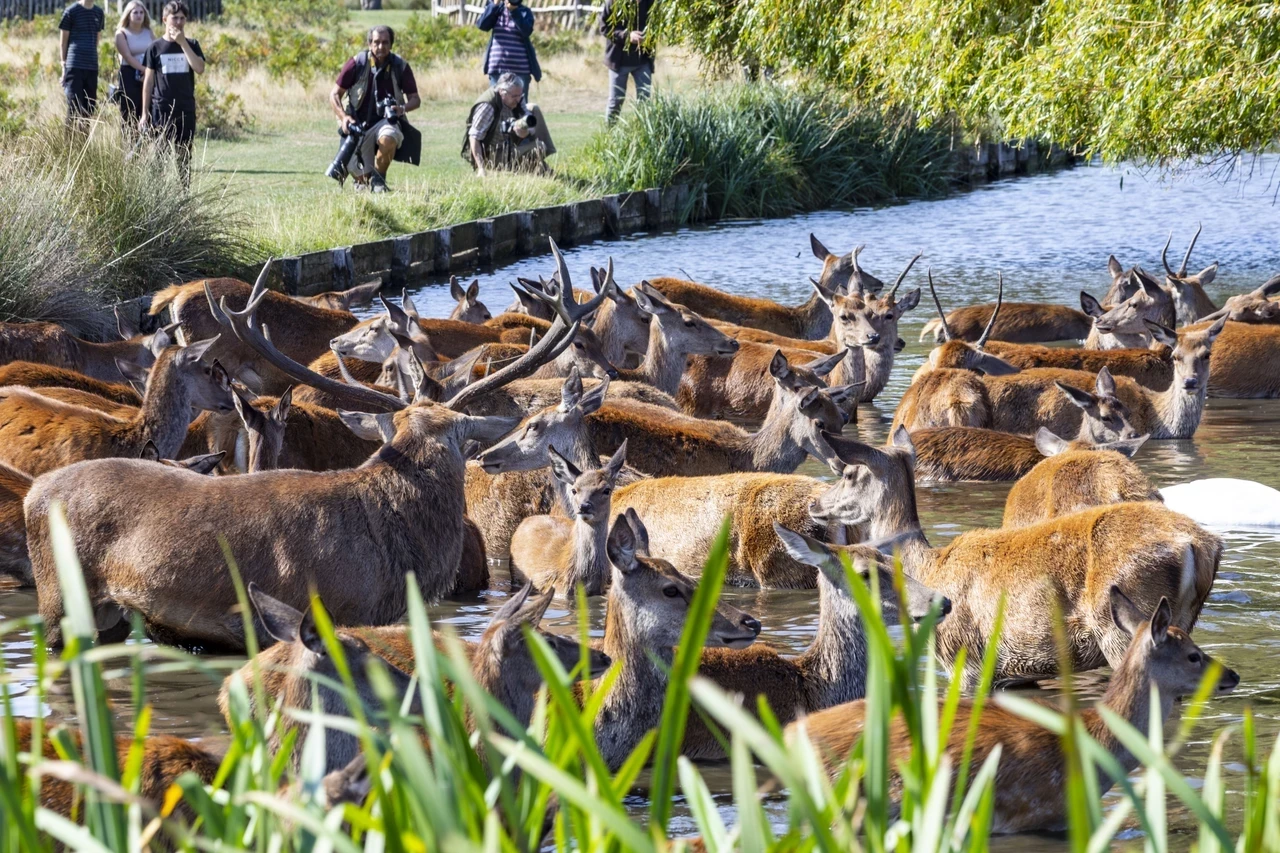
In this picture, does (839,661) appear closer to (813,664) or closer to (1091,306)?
(813,664)

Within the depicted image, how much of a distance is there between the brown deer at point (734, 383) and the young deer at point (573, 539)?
11.2ft

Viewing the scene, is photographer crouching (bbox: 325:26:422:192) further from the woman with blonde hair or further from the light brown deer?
the light brown deer

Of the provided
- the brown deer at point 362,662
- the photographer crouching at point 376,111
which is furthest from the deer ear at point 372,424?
the photographer crouching at point 376,111

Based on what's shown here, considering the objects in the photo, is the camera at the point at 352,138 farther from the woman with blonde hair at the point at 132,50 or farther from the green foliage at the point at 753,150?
the green foliage at the point at 753,150

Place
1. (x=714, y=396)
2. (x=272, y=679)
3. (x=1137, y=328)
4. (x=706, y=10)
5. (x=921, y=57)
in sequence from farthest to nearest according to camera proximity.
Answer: (x=706, y=10) < (x=921, y=57) < (x=1137, y=328) < (x=714, y=396) < (x=272, y=679)

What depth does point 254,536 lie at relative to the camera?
18.0 feet

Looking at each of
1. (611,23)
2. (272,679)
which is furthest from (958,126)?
(272,679)

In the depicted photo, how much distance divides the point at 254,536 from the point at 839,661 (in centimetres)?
188

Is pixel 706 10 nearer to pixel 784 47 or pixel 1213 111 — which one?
pixel 784 47

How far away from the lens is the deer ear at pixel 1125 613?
183 inches

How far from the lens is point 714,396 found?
1052 centimetres

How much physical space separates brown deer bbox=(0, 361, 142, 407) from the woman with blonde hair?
27.0ft

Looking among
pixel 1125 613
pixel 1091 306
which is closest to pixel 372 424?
pixel 1125 613

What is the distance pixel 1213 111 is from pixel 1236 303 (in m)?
1.39
